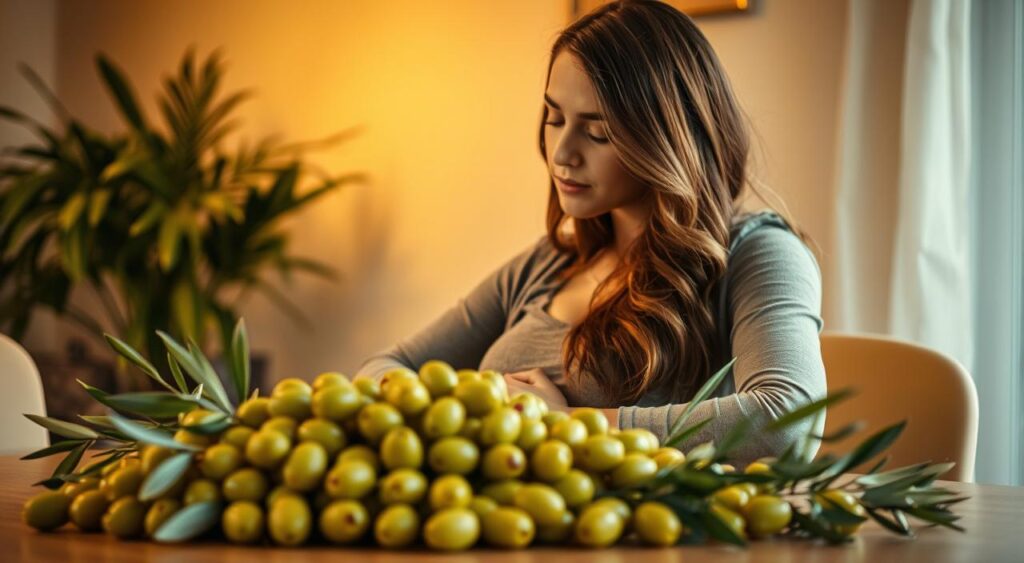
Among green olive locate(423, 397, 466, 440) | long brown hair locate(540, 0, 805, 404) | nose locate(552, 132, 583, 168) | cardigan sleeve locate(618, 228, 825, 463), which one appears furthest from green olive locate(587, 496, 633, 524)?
nose locate(552, 132, 583, 168)

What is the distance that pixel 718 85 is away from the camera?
5.57 ft

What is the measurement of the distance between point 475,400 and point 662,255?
3.22 ft

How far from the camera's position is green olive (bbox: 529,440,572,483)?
2.31 ft

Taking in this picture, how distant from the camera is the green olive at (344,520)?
692 millimetres

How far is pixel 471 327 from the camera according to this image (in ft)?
6.56

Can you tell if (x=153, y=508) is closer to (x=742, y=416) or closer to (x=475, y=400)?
(x=475, y=400)

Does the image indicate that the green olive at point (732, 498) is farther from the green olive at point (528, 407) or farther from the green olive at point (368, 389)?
the green olive at point (368, 389)

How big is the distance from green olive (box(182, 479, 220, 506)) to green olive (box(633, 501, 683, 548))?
0.28m

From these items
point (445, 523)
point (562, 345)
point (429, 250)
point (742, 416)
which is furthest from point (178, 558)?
point (429, 250)

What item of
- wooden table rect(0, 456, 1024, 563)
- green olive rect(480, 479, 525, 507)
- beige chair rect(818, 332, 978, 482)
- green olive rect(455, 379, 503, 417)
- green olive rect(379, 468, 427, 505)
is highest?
green olive rect(455, 379, 503, 417)

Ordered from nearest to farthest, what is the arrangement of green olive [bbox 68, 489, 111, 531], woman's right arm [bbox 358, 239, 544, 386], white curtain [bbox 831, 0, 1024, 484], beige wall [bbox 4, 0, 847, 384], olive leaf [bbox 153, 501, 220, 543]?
olive leaf [bbox 153, 501, 220, 543], green olive [bbox 68, 489, 111, 531], woman's right arm [bbox 358, 239, 544, 386], white curtain [bbox 831, 0, 1024, 484], beige wall [bbox 4, 0, 847, 384]

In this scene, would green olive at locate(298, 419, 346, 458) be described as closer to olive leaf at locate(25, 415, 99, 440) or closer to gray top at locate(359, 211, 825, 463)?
olive leaf at locate(25, 415, 99, 440)

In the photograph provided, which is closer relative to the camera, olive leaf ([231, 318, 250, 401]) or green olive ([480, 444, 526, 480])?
green olive ([480, 444, 526, 480])

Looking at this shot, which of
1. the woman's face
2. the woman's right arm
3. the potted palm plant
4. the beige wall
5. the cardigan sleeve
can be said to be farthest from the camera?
the potted palm plant
